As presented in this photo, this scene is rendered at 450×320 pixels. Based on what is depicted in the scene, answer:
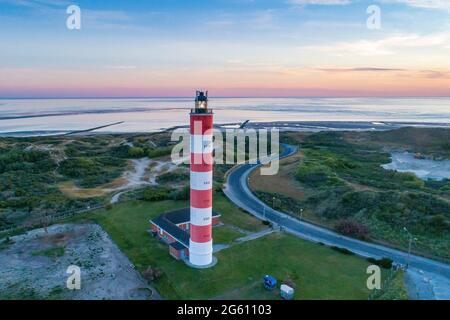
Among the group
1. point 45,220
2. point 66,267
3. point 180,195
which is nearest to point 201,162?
point 66,267

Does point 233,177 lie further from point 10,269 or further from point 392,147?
point 392,147

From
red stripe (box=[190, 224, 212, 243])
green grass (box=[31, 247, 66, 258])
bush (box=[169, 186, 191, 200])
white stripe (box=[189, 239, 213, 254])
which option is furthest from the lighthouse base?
bush (box=[169, 186, 191, 200])

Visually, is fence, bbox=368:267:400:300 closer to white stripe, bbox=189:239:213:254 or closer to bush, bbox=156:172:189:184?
white stripe, bbox=189:239:213:254

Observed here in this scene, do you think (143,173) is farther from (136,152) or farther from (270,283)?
(270,283)

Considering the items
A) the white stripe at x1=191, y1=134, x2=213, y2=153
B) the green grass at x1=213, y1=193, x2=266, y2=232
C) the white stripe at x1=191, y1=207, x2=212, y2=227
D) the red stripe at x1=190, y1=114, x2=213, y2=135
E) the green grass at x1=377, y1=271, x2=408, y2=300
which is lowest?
the green grass at x1=377, y1=271, x2=408, y2=300
